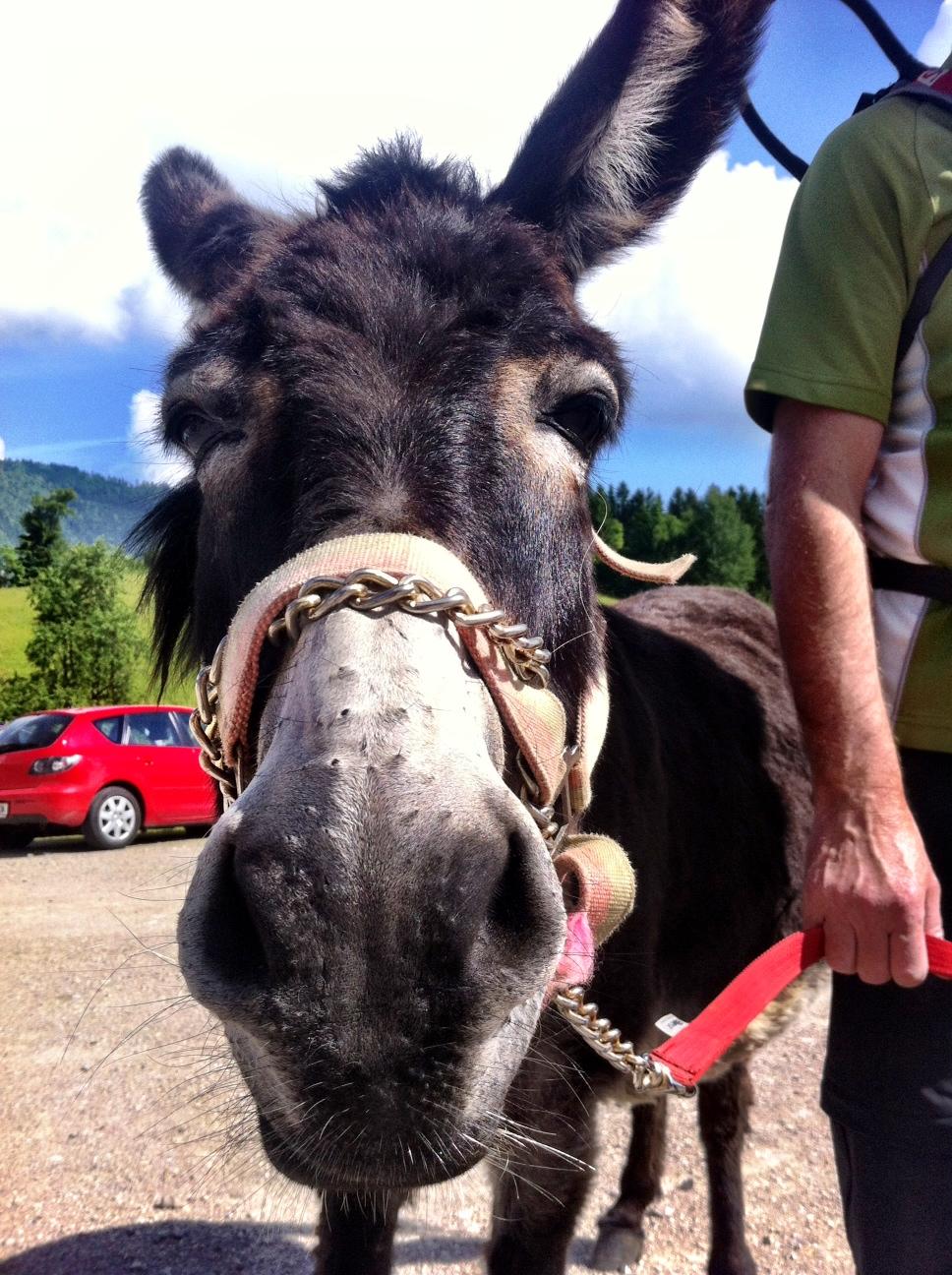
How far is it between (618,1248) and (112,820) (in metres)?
10.8

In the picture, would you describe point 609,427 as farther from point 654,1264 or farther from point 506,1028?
point 654,1264

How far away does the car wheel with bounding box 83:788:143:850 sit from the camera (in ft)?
40.3

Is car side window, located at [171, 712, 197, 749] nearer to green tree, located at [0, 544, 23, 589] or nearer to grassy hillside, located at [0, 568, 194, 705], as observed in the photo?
grassy hillside, located at [0, 568, 194, 705]

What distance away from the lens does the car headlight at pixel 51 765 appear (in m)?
11.9

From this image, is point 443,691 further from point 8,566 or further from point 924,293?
point 8,566

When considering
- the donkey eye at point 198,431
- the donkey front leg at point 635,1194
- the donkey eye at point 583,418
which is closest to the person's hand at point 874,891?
the donkey eye at point 583,418

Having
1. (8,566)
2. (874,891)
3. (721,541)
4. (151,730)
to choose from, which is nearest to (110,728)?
(151,730)

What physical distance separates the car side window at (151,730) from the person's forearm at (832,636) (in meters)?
12.4

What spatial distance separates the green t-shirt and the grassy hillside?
199 centimetres

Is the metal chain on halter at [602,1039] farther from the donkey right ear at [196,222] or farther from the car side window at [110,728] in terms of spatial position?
the car side window at [110,728]

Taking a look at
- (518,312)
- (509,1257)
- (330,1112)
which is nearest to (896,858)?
(330,1112)

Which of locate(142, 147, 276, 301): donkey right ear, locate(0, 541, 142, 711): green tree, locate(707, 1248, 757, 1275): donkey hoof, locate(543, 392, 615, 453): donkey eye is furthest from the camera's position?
locate(0, 541, 142, 711): green tree

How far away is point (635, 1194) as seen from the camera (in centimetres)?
348

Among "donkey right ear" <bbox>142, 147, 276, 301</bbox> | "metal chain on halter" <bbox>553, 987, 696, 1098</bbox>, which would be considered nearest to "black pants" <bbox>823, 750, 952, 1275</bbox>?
"metal chain on halter" <bbox>553, 987, 696, 1098</bbox>
